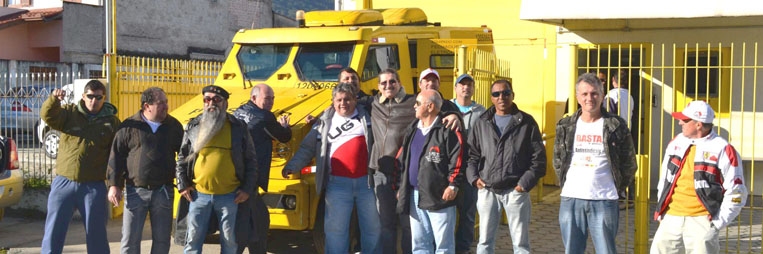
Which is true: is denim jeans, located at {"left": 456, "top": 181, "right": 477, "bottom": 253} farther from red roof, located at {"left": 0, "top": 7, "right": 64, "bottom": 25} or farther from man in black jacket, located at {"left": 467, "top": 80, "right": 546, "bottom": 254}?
red roof, located at {"left": 0, "top": 7, "right": 64, "bottom": 25}

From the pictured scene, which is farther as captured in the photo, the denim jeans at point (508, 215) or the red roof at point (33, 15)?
the red roof at point (33, 15)

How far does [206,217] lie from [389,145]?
1.52m

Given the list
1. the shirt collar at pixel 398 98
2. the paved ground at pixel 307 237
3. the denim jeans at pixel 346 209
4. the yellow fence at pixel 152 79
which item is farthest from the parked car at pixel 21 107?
the shirt collar at pixel 398 98

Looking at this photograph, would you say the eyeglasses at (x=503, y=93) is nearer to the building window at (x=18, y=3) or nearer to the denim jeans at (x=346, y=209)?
the denim jeans at (x=346, y=209)

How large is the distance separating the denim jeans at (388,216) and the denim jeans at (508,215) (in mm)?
615

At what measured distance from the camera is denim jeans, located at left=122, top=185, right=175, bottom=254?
6062 mm

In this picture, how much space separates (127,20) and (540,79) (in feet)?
55.5

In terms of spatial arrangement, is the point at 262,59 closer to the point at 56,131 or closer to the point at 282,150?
the point at 282,150

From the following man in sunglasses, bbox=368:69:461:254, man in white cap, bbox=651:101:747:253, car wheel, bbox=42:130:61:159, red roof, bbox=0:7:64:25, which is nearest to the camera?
man in white cap, bbox=651:101:747:253

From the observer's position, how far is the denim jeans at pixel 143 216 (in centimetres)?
606

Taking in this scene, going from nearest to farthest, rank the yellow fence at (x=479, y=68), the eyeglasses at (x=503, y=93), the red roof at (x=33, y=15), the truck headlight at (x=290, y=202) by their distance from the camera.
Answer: the eyeglasses at (x=503, y=93), the truck headlight at (x=290, y=202), the yellow fence at (x=479, y=68), the red roof at (x=33, y=15)

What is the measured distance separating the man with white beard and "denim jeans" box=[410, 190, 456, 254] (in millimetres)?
1292

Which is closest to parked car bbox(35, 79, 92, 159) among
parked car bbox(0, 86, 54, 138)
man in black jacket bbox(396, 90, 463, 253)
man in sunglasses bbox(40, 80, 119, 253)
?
parked car bbox(0, 86, 54, 138)

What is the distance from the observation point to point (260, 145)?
6.43 metres
